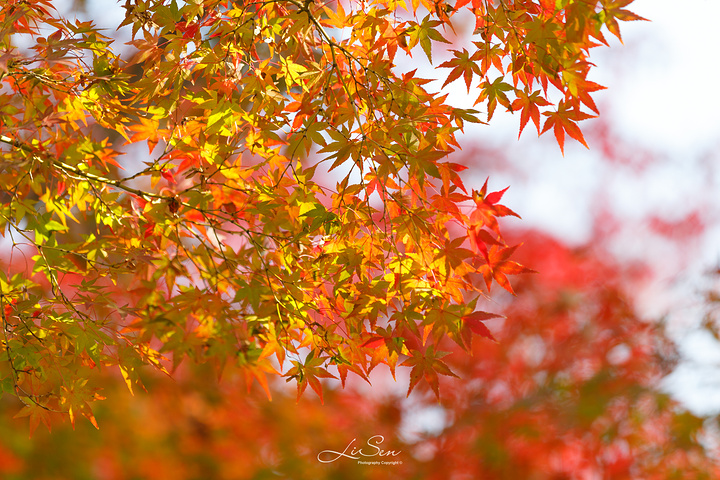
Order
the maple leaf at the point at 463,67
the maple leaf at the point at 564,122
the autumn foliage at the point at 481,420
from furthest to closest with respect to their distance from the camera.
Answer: the autumn foliage at the point at 481,420 < the maple leaf at the point at 463,67 < the maple leaf at the point at 564,122

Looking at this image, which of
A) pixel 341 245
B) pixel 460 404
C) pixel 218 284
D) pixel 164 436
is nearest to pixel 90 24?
pixel 218 284

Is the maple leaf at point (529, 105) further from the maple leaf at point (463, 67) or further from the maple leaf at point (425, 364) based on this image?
the maple leaf at point (425, 364)

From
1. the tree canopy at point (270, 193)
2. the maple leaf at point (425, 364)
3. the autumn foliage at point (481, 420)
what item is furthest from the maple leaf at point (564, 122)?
the autumn foliage at point (481, 420)

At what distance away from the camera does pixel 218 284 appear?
4.91 feet

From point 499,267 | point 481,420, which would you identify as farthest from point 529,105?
point 481,420

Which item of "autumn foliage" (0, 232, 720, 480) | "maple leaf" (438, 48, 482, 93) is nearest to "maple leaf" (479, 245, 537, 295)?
"maple leaf" (438, 48, 482, 93)

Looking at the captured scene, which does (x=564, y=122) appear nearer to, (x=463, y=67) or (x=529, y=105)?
(x=529, y=105)

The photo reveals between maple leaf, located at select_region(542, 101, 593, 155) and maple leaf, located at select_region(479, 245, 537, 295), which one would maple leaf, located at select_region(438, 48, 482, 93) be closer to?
maple leaf, located at select_region(542, 101, 593, 155)

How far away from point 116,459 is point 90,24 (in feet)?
13.3

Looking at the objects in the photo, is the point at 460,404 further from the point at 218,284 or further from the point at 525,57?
the point at 525,57

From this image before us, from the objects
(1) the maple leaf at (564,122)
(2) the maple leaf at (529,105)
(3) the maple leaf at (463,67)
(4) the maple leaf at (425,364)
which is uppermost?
(3) the maple leaf at (463,67)

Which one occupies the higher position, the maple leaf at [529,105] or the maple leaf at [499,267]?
the maple leaf at [529,105]

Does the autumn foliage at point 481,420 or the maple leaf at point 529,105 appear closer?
the maple leaf at point 529,105

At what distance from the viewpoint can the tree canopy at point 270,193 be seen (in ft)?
4.03
